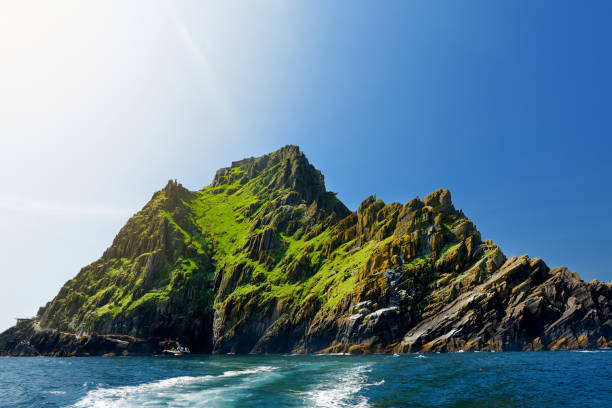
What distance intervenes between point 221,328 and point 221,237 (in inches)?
3075

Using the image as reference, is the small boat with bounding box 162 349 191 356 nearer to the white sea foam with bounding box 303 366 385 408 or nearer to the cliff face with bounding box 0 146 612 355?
the cliff face with bounding box 0 146 612 355

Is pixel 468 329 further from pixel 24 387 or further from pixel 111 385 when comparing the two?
pixel 24 387

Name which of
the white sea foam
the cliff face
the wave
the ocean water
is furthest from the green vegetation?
the wave

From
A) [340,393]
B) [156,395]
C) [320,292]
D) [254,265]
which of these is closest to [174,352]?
[254,265]

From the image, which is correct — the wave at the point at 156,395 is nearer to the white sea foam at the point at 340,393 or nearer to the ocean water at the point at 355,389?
the ocean water at the point at 355,389

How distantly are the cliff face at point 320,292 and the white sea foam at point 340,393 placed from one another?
51.8 m

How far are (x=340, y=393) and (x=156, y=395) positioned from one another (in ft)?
66.0

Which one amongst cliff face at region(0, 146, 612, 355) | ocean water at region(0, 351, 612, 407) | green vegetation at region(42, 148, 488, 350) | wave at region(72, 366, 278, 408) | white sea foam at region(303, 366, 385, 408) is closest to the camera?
ocean water at region(0, 351, 612, 407)

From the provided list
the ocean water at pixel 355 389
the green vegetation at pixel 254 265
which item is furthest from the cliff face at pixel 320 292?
the ocean water at pixel 355 389

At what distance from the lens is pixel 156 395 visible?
116 ft

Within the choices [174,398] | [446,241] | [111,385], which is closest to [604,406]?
[174,398]

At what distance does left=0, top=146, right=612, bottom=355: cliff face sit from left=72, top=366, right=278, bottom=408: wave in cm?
6210

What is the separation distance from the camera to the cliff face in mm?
82375

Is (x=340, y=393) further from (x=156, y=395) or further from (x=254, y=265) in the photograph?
(x=254, y=265)
